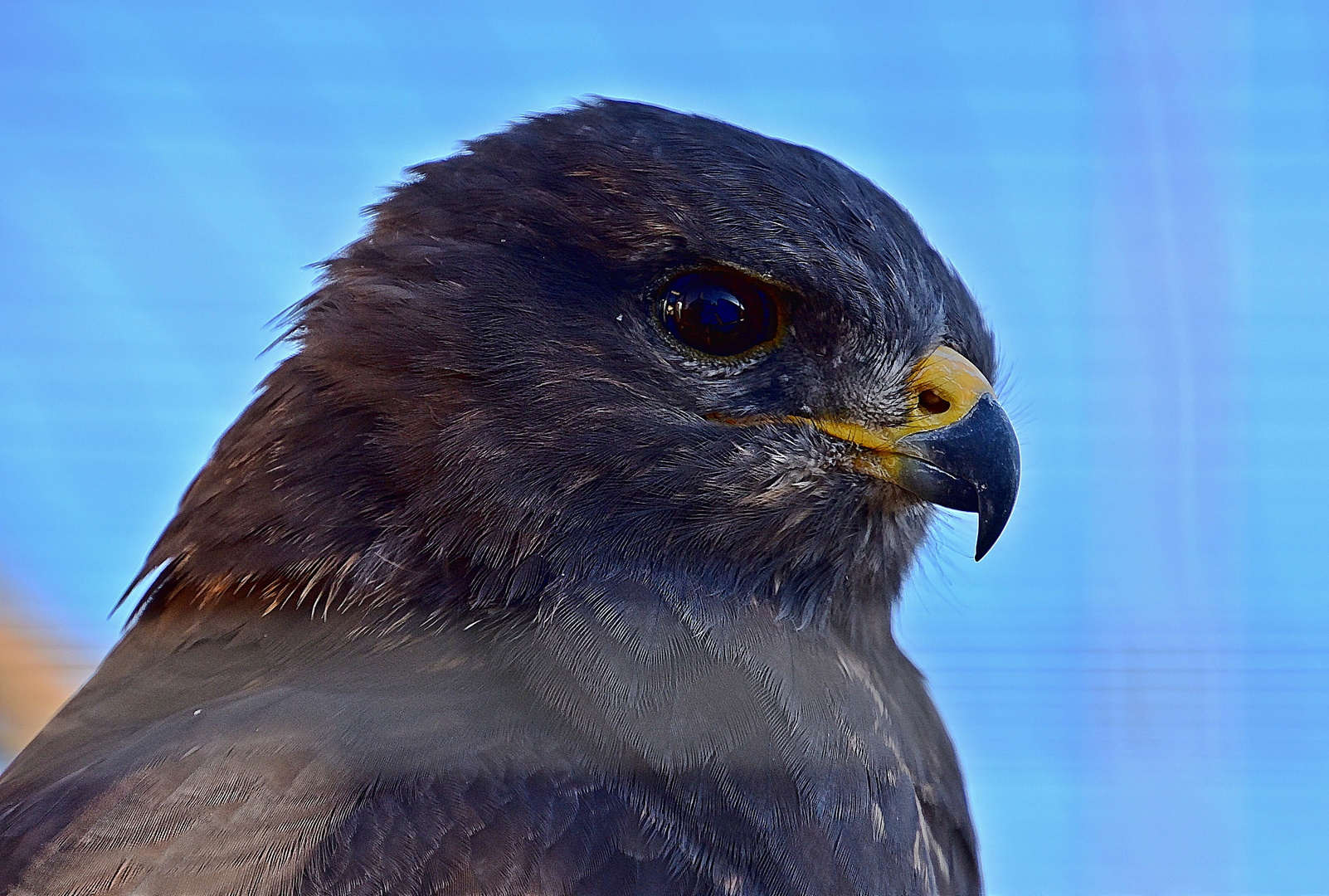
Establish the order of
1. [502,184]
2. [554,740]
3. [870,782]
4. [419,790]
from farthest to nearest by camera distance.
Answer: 1. [502,184]
2. [870,782]
3. [554,740]
4. [419,790]

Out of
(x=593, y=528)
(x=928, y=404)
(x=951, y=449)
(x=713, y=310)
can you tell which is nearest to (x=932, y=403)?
(x=928, y=404)

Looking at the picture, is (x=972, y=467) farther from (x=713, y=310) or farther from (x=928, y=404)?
(x=713, y=310)

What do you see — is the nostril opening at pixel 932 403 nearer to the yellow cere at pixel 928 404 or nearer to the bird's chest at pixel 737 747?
the yellow cere at pixel 928 404

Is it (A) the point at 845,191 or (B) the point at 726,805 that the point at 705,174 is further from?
(B) the point at 726,805

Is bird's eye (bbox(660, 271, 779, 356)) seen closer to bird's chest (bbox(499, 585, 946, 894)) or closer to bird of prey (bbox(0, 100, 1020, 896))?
bird of prey (bbox(0, 100, 1020, 896))

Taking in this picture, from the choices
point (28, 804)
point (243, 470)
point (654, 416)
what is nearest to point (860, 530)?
point (654, 416)

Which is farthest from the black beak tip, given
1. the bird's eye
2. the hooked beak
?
the bird's eye
